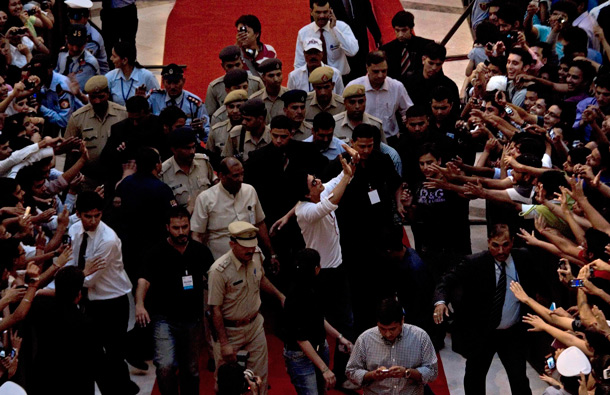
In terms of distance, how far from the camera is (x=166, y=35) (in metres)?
16.1

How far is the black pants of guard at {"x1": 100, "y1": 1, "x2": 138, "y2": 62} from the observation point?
44.9 ft

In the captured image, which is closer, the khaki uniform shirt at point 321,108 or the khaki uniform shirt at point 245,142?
the khaki uniform shirt at point 245,142

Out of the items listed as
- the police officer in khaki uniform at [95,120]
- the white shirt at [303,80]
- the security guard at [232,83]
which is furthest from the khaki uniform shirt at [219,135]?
the white shirt at [303,80]

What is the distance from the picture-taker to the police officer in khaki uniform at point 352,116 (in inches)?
392

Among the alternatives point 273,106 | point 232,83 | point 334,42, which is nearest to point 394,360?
point 273,106

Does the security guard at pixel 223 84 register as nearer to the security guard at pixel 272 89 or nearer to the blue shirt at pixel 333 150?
the security guard at pixel 272 89

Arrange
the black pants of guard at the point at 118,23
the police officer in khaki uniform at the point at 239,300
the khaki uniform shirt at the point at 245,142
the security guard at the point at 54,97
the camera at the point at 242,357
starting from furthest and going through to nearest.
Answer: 1. the black pants of guard at the point at 118,23
2. the security guard at the point at 54,97
3. the khaki uniform shirt at the point at 245,142
4. the police officer in khaki uniform at the point at 239,300
5. the camera at the point at 242,357

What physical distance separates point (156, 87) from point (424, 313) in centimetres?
432

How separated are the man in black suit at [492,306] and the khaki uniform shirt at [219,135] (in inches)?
123

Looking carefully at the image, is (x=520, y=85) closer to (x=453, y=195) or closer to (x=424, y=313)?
(x=453, y=195)

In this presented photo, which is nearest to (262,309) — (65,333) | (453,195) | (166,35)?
(453,195)

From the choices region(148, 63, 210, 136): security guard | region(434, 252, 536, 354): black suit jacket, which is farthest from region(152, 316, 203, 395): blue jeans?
region(148, 63, 210, 136): security guard

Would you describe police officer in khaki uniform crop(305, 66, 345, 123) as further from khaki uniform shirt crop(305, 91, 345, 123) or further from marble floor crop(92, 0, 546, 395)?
marble floor crop(92, 0, 546, 395)

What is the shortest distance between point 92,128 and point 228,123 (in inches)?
53.6
